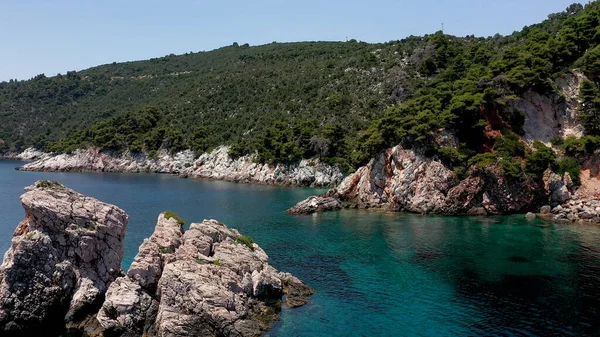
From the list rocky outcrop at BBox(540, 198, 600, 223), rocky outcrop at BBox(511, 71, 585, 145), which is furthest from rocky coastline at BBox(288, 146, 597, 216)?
rocky outcrop at BBox(511, 71, 585, 145)

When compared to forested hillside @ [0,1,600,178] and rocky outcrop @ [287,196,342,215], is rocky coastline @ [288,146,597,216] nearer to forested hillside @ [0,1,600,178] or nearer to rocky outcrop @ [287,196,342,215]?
rocky outcrop @ [287,196,342,215]

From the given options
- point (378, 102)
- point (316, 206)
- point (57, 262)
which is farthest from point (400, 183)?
point (57, 262)

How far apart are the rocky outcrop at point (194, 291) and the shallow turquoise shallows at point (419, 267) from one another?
218cm

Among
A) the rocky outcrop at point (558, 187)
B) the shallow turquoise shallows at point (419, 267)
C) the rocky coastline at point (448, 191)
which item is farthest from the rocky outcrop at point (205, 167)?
the rocky outcrop at point (558, 187)

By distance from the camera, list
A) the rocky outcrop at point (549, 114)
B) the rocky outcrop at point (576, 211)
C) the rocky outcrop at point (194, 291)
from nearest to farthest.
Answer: the rocky outcrop at point (194, 291) < the rocky outcrop at point (576, 211) < the rocky outcrop at point (549, 114)

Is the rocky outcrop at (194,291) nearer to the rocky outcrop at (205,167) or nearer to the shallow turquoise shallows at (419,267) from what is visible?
the shallow turquoise shallows at (419,267)

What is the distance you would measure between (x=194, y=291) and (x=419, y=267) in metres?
22.5

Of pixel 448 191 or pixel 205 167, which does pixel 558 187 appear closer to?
pixel 448 191

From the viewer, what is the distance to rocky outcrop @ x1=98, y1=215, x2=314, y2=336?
29.7 metres

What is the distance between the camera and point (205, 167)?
12938cm

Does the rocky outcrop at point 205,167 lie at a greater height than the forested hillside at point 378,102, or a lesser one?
lesser

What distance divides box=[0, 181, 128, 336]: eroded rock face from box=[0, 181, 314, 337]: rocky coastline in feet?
0.19

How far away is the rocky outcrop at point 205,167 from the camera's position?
107 meters

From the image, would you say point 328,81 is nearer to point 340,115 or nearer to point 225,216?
point 340,115
